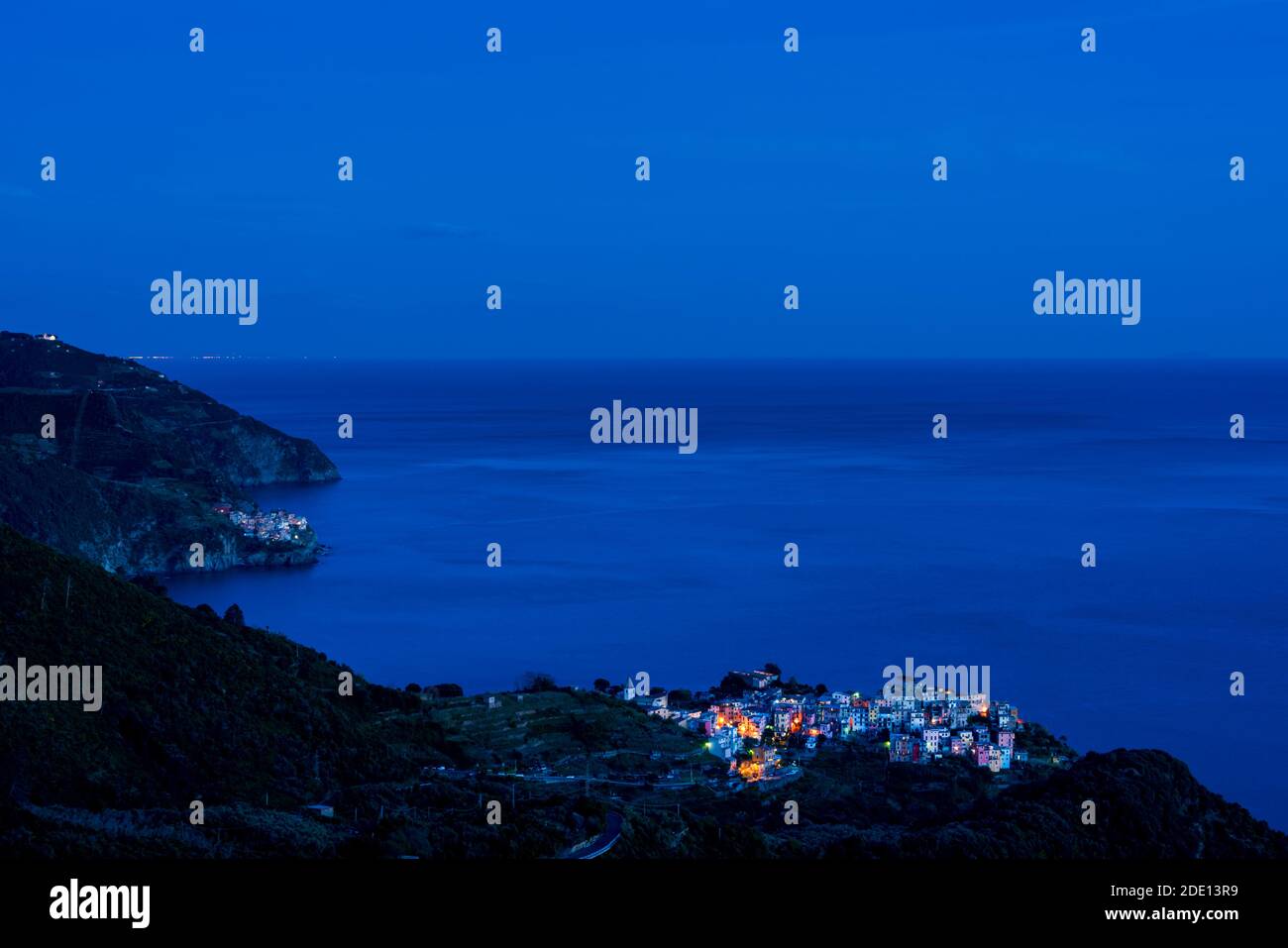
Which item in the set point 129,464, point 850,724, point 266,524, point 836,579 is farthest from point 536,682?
point 129,464

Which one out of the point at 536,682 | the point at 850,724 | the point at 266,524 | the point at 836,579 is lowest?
the point at 850,724

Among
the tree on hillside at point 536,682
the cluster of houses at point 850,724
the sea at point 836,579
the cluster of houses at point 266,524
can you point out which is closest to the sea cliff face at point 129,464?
the cluster of houses at point 266,524

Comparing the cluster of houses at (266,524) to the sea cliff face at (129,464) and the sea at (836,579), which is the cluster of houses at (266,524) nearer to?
the sea cliff face at (129,464)

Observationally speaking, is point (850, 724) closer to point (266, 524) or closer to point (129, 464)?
point (266, 524)

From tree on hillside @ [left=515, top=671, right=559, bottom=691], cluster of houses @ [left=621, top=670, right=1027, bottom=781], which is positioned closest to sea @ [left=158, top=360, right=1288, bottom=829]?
tree on hillside @ [left=515, top=671, right=559, bottom=691]

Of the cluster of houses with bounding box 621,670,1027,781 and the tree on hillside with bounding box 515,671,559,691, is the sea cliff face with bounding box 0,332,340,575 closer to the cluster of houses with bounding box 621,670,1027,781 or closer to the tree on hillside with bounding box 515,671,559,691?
the tree on hillside with bounding box 515,671,559,691

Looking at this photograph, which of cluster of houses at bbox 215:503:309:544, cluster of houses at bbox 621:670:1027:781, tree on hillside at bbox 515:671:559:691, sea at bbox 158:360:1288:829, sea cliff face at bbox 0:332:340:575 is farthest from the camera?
cluster of houses at bbox 215:503:309:544
